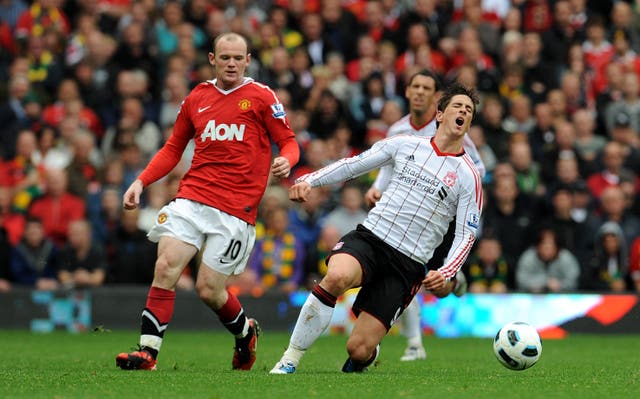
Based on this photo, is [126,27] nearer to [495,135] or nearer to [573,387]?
[495,135]

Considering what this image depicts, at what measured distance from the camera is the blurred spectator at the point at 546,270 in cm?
1708

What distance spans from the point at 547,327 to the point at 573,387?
Answer: 8235 millimetres

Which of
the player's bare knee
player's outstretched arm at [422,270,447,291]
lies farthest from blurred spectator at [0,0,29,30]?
player's outstretched arm at [422,270,447,291]

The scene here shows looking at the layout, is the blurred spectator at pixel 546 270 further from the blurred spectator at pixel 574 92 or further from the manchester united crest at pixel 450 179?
the manchester united crest at pixel 450 179

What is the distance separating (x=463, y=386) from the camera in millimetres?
8492

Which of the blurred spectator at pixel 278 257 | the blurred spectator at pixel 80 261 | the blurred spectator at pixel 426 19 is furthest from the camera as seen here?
the blurred spectator at pixel 426 19

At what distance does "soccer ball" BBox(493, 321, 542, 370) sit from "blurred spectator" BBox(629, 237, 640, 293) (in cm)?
795

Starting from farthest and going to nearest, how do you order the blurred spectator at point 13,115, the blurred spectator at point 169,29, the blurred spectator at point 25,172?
1. the blurred spectator at point 169,29
2. the blurred spectator at point 13,115
3. the blurred spectator at point 25,172

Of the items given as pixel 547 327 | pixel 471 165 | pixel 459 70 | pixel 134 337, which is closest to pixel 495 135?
pixel 459 70

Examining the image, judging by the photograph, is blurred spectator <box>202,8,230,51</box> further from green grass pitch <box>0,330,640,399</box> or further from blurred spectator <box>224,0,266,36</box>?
green grass pitch <box>0,330,640,399</box>

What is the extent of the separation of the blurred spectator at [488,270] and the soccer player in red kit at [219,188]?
707cm

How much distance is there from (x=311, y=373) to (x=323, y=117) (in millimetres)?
9757

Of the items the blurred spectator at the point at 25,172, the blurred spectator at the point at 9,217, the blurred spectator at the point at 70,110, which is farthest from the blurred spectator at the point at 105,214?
the blurred spectator at the point at 70,110

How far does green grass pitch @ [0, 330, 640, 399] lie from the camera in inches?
313
